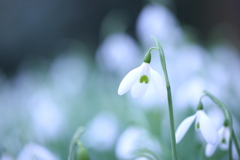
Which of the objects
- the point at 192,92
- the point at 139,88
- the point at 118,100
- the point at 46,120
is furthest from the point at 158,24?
the point at 139,88

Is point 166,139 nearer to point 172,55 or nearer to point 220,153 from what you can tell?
point 220,153

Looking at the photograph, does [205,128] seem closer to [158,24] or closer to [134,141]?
[134,141]

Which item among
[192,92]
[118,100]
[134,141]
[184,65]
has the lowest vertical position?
[134,141]

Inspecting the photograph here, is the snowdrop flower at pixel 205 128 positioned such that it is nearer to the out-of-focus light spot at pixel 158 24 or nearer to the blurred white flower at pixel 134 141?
the blurred white flower at pixel 134 141

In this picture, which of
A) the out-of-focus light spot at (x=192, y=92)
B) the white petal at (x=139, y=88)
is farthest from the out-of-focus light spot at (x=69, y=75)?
the white petal at (x=139, y=88)

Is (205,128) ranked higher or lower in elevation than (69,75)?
lower

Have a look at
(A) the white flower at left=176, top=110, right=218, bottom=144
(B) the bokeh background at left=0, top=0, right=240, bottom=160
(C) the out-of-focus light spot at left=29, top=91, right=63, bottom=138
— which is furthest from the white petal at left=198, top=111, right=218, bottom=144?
(C) the out-of-focus light spot at left=29, top=91, right=63, bottom=138
